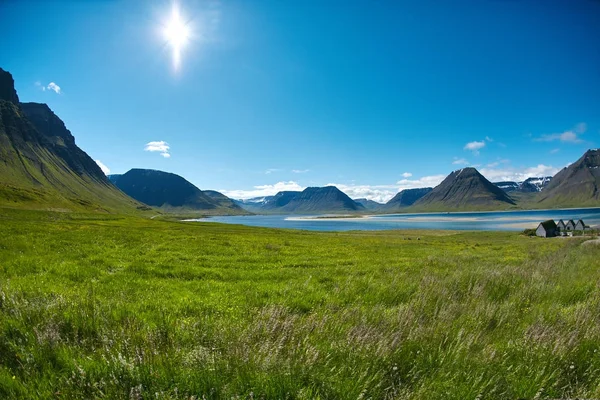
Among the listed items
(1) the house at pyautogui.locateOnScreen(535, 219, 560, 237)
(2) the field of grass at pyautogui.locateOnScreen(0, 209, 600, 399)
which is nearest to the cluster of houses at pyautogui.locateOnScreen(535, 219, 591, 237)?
(1) the house at pyautogui.locateOnScreen(535, 219, 560, 237)

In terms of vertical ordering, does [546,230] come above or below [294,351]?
below

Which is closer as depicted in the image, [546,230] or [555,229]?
[546,230]

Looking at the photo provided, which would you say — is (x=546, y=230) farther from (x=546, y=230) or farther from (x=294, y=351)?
(x=294, y=351)

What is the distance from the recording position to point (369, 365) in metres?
5.08

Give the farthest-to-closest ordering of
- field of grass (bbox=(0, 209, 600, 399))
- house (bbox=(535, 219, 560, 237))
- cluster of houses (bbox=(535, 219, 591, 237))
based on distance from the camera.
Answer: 1. cluster of houses (bbox=(535, 219, 591, 237))
2. house (bbox=(535, 219, 560, 237))
3. field of grass (bbox=(0, 209, 600, 399))

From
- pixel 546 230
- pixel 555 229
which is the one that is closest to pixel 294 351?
pixel 546 230

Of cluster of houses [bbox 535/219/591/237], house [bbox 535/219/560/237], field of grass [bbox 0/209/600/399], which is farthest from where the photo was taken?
cluster of houses [bbox 535/219/591/237]

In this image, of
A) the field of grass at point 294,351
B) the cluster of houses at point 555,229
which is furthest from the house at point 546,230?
the field of grass at point 294,351

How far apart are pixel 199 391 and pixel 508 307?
8.43 m

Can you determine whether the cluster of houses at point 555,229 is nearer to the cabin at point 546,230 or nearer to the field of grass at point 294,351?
the cabin at point 546,230

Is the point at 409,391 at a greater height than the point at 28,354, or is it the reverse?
the point at 28,354

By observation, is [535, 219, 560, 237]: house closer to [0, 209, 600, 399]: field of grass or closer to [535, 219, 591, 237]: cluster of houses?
[535, 219, 591, 237]: cluster of houses

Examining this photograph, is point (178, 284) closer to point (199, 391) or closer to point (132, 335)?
point (132, 335)

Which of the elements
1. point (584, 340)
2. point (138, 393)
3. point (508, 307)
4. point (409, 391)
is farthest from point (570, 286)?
point (138, 393)
